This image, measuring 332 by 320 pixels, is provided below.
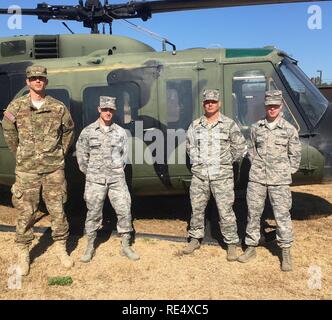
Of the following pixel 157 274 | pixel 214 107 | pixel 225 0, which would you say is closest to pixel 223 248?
pixel 157 274

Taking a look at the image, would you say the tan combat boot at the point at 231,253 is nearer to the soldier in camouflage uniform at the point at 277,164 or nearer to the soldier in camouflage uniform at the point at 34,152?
the soldier in camouflage uniform at the point at 277,164

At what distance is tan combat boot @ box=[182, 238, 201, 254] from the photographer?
17.2 ft

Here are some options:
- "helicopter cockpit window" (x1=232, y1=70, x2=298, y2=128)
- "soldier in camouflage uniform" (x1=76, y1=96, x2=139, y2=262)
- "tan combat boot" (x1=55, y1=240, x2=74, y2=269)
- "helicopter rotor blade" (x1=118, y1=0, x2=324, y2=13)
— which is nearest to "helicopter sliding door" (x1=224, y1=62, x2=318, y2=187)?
"helicopter cockpit window" (x1=232, y1=70, x2=298, y2=128)

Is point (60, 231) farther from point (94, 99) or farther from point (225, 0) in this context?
point (225, 0)

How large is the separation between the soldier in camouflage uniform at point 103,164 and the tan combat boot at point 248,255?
4.56 ft

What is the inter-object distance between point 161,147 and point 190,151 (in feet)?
2.45

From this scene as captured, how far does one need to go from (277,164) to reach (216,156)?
0.68 m

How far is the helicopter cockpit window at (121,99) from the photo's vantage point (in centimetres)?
578

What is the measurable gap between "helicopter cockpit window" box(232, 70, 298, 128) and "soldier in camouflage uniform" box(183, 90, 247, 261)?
65 centimetres

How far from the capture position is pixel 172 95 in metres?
5.70

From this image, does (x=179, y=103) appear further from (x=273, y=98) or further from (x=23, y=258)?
(x=23, y=258)

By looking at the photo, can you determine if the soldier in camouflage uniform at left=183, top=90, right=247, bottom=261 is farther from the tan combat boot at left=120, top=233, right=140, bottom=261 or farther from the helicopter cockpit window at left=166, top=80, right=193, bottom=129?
the tan combat boot at left=120, top=233, right=140, bottom=261

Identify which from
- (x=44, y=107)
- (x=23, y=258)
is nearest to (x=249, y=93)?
(x=44, y=107)

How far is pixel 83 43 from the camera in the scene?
6.68 meters
